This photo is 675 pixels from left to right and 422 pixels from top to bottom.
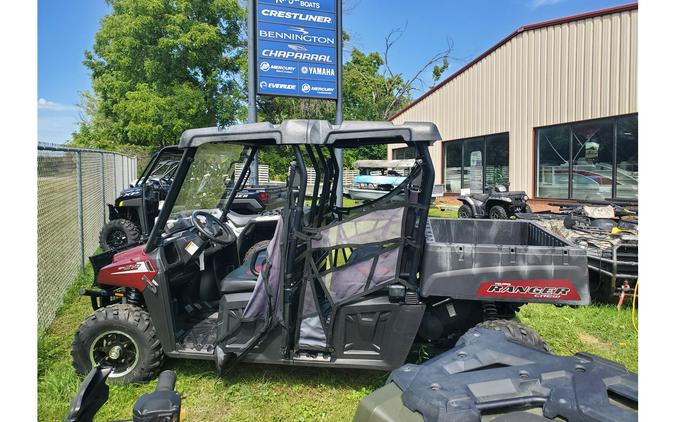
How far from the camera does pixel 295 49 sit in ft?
29.7

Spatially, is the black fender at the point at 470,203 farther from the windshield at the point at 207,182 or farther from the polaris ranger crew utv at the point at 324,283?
the windshield at the point at 207,182

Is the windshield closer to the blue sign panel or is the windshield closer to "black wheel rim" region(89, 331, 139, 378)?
"black wheel rim" region(89, 331, 139, 378)

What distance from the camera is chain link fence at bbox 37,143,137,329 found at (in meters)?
5.06

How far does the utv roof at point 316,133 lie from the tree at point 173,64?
21.7 m

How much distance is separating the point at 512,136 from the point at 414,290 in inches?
499

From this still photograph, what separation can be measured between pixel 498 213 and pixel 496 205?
0.33 m

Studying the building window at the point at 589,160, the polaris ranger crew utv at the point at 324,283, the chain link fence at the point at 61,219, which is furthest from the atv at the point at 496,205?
the chain link fence at the point at 61,219

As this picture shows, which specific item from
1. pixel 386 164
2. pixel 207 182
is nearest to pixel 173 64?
pixel 386 164

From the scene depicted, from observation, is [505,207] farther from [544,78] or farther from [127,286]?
[127,286]

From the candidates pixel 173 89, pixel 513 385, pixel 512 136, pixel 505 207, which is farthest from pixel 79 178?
pixel 173 89

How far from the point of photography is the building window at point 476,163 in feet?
49.1

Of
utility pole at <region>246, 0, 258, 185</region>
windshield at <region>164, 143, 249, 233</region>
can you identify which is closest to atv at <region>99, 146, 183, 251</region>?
utility pole at <region>246, 0, 258, 185</region>

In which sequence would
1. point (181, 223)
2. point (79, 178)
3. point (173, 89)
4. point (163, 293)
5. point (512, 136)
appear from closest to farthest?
1. point (163, 293)
2. point (181, 223)
3. point (79, 178)
4. point (512, 136)
5. point (173, 89)

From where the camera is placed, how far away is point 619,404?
52.6 inches
